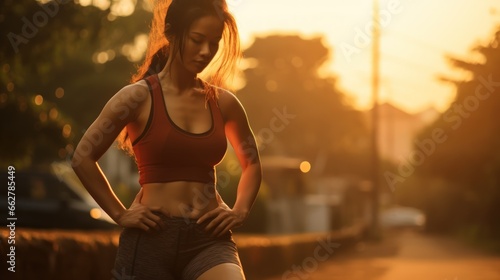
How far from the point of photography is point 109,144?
12.4 ft

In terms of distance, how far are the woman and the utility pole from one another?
39338 millimetres

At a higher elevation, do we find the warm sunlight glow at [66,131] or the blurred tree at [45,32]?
the blurred tree at [45,32]

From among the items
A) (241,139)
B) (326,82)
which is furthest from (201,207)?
(326,82)

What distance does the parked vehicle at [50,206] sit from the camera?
19688 mm

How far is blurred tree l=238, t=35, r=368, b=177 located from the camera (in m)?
71.9

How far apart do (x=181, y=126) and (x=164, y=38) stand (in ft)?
1.20

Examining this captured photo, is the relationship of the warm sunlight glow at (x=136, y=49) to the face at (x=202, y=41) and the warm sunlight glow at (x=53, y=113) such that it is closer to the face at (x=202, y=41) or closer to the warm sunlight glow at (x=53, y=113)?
the warm sunlight glow at (x=53, y=113)

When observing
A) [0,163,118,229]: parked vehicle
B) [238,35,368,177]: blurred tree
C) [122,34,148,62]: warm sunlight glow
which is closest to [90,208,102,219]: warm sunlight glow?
[0,163,118,229]: parked vehicle

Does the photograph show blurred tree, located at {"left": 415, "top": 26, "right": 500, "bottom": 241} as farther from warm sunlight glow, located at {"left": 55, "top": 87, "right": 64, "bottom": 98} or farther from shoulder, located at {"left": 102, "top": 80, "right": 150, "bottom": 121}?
shoulder, located at {"left": 102, "top": 80, "right": 150, "bottom": 121}

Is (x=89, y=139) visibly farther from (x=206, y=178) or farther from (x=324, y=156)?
(x=324, y=156)

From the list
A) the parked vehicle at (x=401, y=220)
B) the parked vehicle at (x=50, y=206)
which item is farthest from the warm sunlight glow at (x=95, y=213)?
the parked vehicle at (x=401, y=220)

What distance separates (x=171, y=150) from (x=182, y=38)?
39cm

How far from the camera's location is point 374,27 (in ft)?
143

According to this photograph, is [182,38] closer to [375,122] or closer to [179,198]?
[179,198]
